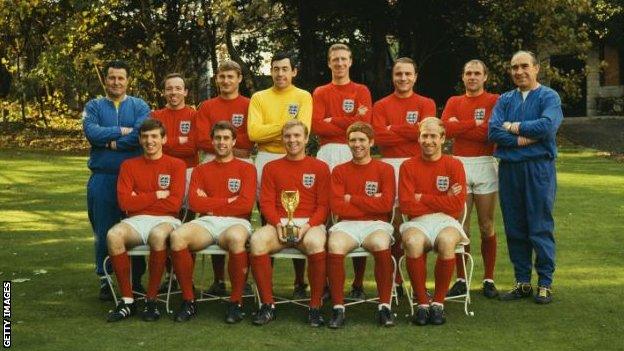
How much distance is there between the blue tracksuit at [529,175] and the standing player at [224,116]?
1.88 m

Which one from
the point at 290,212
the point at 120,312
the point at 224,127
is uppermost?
the point at 224,127

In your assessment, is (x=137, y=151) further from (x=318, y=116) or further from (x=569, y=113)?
(x=569, y=113)

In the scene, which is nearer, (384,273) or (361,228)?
(384,273)

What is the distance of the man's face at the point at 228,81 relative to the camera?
6926mm

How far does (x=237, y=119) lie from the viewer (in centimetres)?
698

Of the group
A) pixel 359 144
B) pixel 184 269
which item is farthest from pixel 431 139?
pixel 184 269

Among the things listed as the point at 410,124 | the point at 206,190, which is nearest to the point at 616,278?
the point at 410,124

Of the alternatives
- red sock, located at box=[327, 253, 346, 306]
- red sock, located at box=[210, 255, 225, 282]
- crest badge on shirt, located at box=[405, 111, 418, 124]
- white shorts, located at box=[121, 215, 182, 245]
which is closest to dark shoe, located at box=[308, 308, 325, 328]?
red sock, located at box=[327, 253, 346, 306]

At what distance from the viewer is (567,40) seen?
2364 cm

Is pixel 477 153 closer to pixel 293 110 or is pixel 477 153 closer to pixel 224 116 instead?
pixel 293 110

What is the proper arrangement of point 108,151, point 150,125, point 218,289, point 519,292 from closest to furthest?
1. point 150,125
2. point 519,292
3. point 108,151
4. point 218,289

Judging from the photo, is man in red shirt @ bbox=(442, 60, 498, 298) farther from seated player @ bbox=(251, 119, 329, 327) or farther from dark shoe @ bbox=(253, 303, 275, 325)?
dark shoe @ bbox=(253, 303, 275, 325)

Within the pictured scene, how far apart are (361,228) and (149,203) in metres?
1.54

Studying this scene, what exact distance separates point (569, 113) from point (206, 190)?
29573 millimetres
